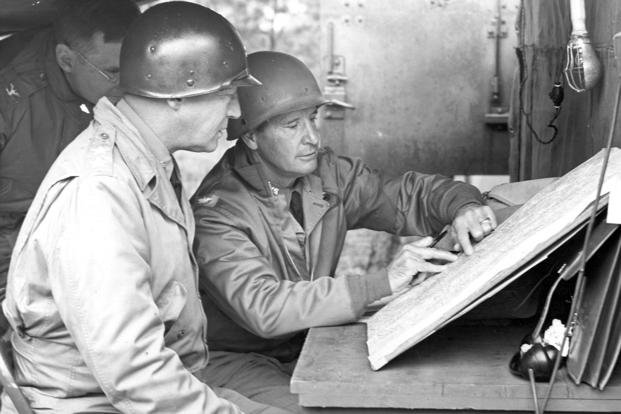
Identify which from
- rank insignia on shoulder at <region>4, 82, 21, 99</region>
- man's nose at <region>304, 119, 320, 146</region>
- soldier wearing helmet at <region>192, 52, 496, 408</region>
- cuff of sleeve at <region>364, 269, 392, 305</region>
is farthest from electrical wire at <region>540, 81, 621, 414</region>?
rank insignia on shoulder at <region>4, 82, 21, 99</region>

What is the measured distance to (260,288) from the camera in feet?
10.1

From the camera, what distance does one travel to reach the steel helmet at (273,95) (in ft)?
11.7

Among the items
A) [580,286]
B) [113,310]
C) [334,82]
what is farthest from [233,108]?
[334,82]

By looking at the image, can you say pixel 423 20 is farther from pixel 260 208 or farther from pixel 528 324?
pixel 528 324

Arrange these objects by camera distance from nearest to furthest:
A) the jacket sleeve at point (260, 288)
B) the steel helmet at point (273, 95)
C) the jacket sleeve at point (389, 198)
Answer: the jacket sleeve at point (260, 288) < the steel helmet at point (273, 95) < the jacket sleeve at point (389, 198)

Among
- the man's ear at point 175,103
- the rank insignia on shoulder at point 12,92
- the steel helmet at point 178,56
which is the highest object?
the steel helmet at point 178,56

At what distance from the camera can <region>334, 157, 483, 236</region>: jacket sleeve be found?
3758 mm

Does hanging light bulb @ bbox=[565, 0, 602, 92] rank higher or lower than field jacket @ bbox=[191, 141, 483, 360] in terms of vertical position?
higher

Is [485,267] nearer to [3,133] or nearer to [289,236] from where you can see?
[289,236]

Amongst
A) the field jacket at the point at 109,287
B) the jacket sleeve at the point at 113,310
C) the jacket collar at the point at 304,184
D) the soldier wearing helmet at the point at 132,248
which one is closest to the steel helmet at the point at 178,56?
the soldier wearing helmet at the point at 132,248

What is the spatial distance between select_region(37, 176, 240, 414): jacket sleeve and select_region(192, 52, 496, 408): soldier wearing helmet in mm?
615

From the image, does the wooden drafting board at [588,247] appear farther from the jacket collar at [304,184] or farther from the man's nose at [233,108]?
the jacket collar at [304,184]

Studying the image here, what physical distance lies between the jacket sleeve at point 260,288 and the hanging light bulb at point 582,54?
0.88 m

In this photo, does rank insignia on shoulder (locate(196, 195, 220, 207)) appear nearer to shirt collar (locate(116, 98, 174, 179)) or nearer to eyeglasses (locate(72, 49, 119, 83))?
shirt collar (locate(116, 98, 174, 179))
